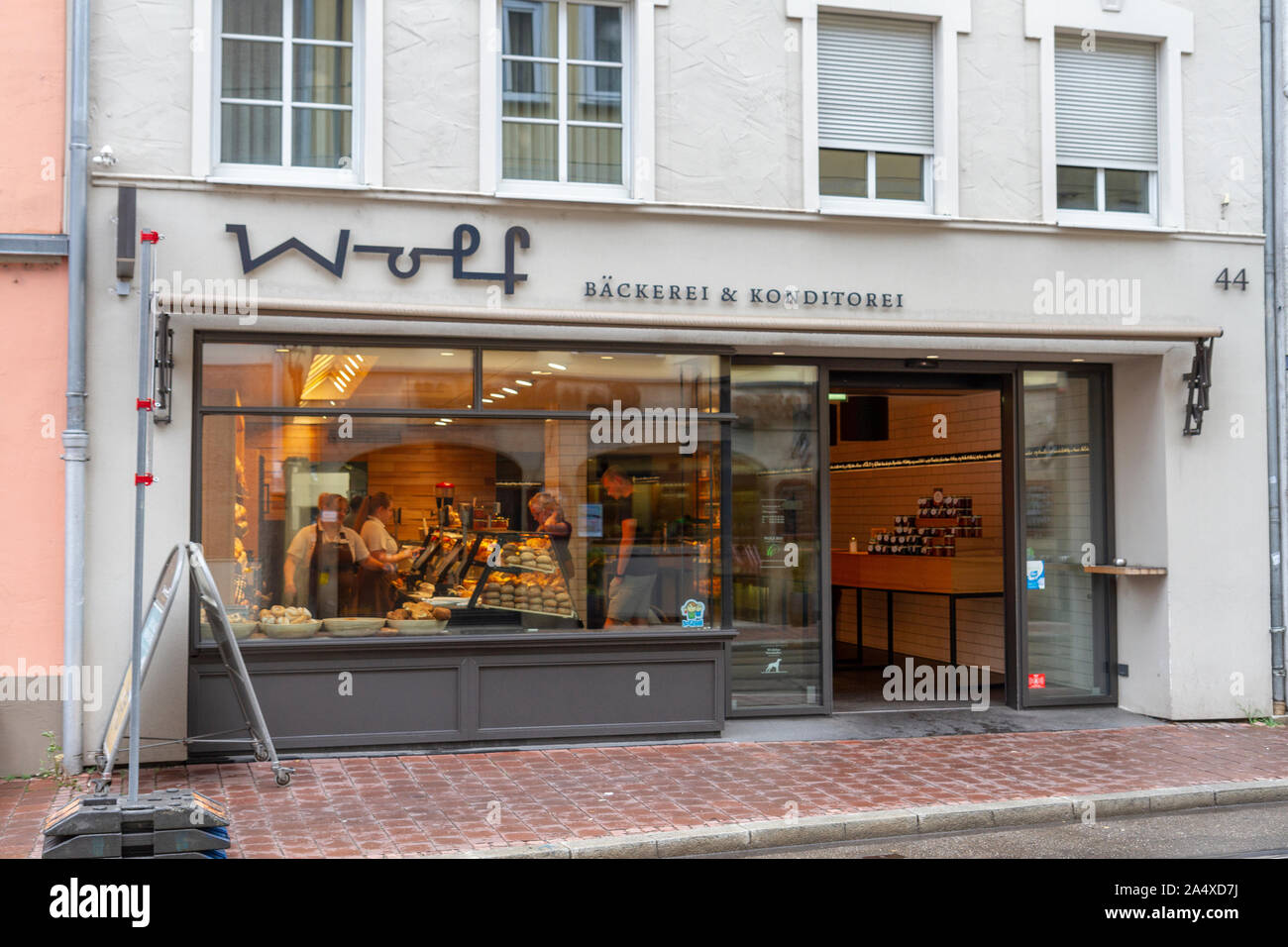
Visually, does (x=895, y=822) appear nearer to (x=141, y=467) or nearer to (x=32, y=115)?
(x=141, y=467)

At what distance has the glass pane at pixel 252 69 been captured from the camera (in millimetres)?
9914

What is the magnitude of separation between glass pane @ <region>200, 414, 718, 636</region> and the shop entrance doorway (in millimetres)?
2417

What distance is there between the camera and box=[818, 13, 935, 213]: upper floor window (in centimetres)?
1109

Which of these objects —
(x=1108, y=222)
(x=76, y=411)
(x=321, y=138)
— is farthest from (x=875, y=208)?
(x=76, y=411)

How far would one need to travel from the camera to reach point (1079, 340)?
11.3 metres

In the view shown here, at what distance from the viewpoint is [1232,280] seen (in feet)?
38.5

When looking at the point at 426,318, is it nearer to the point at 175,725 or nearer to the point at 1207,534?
the point at 175,725

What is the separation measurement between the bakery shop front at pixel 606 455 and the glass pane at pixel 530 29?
1412 mm

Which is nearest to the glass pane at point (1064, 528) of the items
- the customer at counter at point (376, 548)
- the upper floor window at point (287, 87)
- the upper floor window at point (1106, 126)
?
the upper floor window at point (1106, 126)

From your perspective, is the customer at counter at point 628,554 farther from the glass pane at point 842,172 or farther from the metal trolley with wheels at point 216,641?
the glass pane at point 842,172

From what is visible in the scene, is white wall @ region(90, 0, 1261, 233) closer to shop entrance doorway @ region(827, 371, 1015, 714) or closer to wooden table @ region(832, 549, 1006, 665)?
shop entrance doorway @ region(827, 371, 1015, 714)

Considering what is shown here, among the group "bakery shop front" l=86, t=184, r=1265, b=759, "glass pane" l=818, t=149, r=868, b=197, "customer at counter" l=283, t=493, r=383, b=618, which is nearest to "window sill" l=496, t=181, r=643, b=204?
"bakery shop front" l=86, t=184, r=1265, b=759

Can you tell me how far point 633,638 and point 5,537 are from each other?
4.88 m

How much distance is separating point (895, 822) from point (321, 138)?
6.88m
